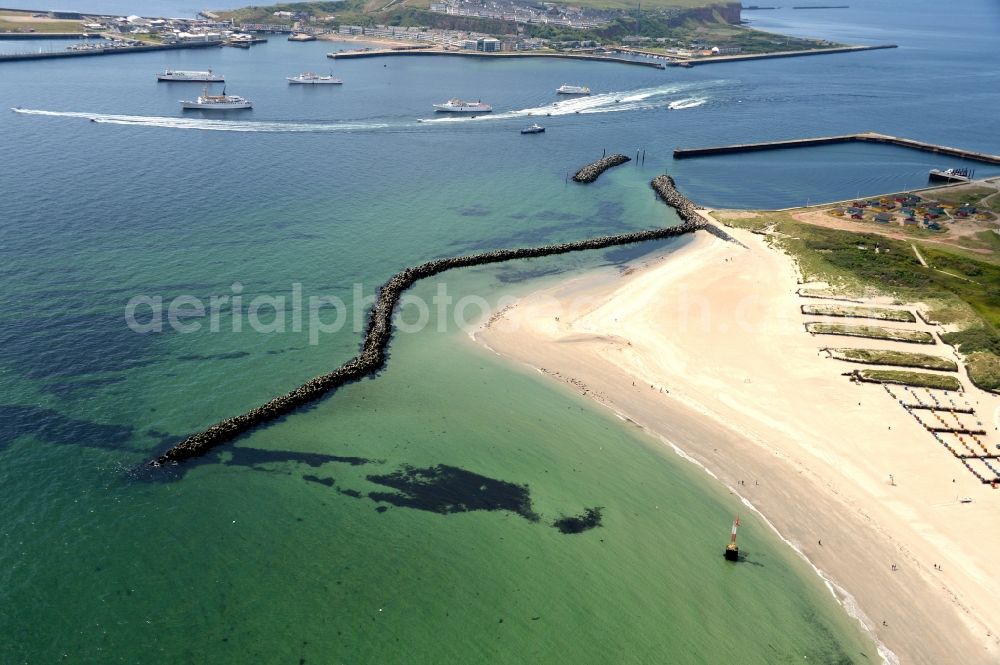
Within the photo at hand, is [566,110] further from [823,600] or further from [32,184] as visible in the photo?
[823,600]

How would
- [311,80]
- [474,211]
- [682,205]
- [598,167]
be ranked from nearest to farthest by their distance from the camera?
[474,211], [682,205], [598,167], [311,80]

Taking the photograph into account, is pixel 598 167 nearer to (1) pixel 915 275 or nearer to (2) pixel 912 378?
(1) pixel 915 275

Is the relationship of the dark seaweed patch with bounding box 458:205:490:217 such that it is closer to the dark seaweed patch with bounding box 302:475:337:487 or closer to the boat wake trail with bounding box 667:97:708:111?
the dark seaweed patch with bounding box 302:475:337:487

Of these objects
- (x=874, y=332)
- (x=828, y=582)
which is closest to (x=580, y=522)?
(x=828, y=582)

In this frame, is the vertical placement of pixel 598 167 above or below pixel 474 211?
above

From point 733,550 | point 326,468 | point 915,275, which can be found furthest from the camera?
point 915,275

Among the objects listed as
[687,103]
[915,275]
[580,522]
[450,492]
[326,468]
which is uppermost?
[687,103]
